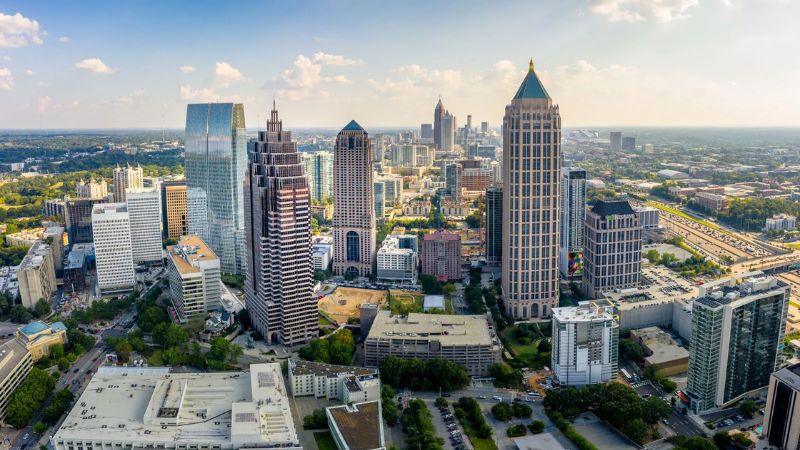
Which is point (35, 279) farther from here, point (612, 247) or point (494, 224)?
point (612, 247)

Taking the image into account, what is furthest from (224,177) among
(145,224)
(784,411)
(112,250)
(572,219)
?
(784,411)

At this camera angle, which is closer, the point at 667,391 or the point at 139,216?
the point at 667,391

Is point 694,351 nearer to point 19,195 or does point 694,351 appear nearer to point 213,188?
point 213,188

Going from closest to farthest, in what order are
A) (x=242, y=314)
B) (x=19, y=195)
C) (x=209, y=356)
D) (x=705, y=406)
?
(x=705, y=406), (x=209, y=356), (x=242, y=314), (x=19, y=195)

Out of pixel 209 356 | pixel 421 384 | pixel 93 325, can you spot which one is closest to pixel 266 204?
pixel 209 356

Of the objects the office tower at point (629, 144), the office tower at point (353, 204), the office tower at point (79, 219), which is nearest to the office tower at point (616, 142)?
the office tower at point (629, 144)

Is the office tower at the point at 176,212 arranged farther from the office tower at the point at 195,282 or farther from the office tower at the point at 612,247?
the office tower at the point at 612,247
